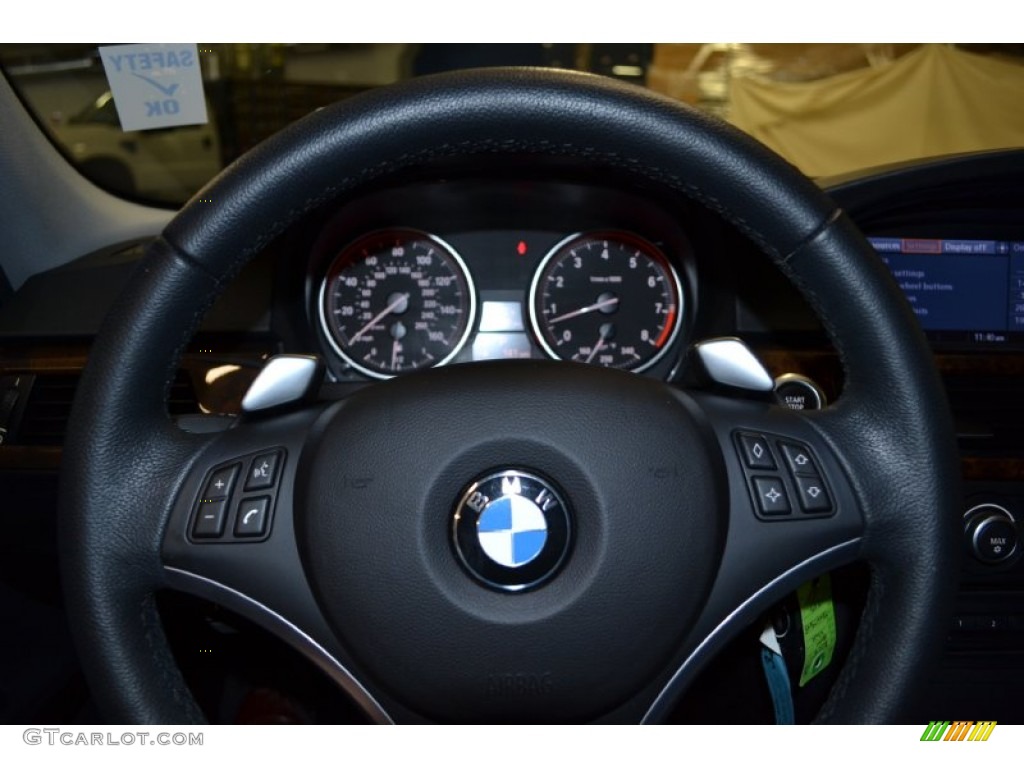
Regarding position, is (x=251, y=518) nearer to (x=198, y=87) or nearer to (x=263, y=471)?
(x=263, y=471)

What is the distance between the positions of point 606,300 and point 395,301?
1.20ft

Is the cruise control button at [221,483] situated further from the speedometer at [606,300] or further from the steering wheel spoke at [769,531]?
the speedometer at [606,300]

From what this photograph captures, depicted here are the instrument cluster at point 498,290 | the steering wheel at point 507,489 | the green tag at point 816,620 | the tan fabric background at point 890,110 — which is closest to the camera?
the steering wheel at point 507,489

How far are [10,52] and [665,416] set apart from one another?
1.51 metres

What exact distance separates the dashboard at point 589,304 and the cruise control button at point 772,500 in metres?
0.76

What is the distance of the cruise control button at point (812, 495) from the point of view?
0.83 meters

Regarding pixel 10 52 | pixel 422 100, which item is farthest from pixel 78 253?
pixel 422 100

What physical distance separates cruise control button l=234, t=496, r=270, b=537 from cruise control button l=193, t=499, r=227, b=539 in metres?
0.01

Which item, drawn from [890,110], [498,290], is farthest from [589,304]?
[890,110]

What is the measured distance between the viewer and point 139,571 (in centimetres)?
80

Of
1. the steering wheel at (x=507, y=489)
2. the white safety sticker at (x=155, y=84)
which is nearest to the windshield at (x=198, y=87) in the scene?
the white safety sticker at (x=155, y=84)

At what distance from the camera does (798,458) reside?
2.75 feet

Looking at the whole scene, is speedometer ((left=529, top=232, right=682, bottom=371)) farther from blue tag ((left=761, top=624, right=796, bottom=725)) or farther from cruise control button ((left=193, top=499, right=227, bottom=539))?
cruise control button ((left=193, top=499, right=227, bottom=539))

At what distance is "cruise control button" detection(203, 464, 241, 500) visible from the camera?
2.69ft
